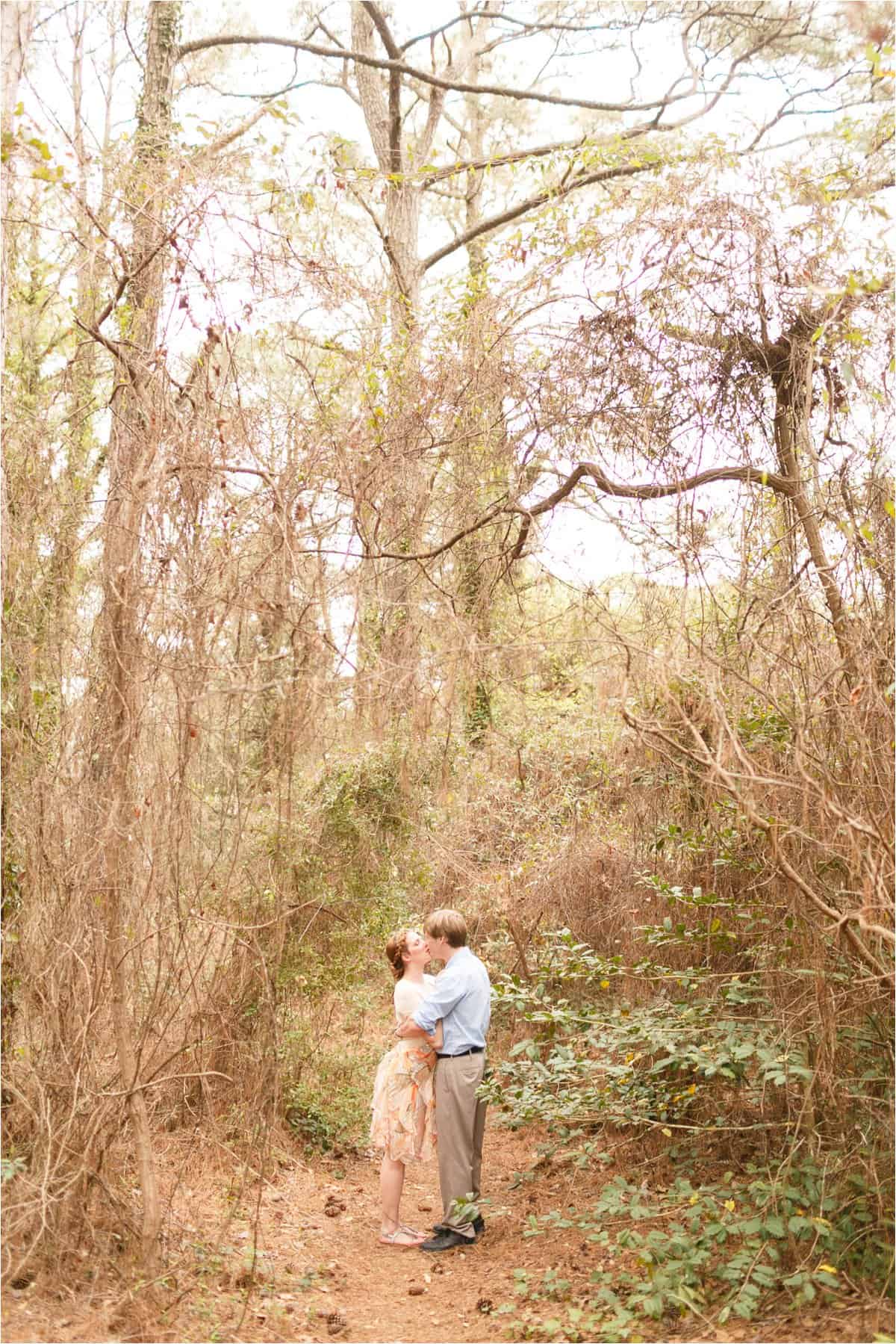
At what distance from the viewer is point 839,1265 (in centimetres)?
394

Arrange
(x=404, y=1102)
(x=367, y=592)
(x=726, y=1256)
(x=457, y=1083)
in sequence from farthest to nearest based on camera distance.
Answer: (x=367, y=592) < (x=404, y=1102) < (x=457, y=1083) < (x=726, y=1256)

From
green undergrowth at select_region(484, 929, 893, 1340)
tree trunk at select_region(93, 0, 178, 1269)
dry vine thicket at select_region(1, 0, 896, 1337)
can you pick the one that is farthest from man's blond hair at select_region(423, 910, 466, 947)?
tree trunk at select_region(93, 0, 178, 1269)

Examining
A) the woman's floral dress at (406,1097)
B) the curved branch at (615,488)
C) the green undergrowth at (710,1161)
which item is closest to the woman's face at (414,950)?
the woman's floral dress at (406,1097)

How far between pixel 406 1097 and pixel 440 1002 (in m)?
0.56

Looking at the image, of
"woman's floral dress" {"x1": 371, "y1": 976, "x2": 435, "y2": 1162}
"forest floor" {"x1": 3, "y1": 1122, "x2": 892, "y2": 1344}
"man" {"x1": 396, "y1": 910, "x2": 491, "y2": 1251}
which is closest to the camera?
"forest floor" {"x1": 3, "y1": 1122, "x2": 892, "y2": 1344}

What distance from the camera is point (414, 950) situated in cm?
559

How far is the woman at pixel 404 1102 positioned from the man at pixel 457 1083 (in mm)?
93

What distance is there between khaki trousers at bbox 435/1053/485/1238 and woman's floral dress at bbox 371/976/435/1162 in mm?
143

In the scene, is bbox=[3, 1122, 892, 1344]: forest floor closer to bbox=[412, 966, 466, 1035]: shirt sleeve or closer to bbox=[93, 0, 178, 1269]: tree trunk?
bbox=[93, 0, 178, 1269]: tree trunk

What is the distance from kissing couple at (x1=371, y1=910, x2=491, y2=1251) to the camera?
5.22 meters

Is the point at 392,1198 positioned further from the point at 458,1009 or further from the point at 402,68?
the point at 402,68

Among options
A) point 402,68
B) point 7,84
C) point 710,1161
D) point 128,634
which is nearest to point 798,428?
point 128,634

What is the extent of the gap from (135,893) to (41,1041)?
2.37ft

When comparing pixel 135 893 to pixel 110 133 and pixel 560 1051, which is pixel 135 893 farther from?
pixel 110 133
